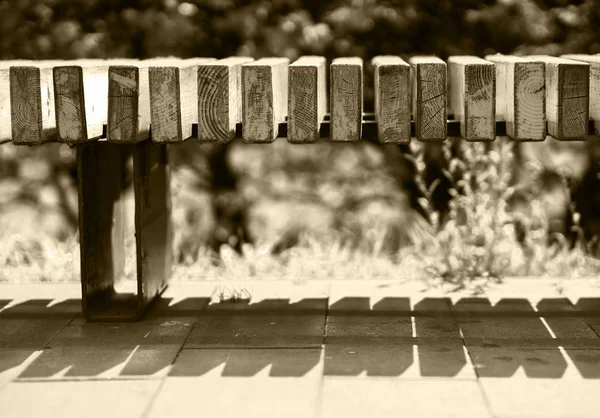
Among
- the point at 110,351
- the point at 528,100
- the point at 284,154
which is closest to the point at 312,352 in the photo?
the point at 110,351

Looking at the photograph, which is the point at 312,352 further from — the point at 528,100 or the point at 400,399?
the point at 528,100

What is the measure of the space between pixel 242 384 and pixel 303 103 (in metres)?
1.07

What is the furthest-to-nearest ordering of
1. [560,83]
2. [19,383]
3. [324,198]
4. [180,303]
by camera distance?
[324,198] → [180,303] → [560,83] → [19,383]

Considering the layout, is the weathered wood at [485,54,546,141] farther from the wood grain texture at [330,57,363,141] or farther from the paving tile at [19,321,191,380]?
the paving tile at [19,321,191,380]

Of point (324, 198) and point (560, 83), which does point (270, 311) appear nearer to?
point (560, 83)

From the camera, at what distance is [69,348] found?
377cm

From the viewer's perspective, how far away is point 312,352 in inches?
144

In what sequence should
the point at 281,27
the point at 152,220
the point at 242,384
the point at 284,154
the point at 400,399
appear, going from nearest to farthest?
the point at 400,399 < the point at 242,384 < the point at 152,220 < the point at 281,27 < the point at 284,154

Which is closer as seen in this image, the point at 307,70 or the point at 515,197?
the point at 307,70

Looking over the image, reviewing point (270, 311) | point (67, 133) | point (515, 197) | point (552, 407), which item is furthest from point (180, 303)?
point (515, 197)

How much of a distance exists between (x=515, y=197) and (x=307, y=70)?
297cm

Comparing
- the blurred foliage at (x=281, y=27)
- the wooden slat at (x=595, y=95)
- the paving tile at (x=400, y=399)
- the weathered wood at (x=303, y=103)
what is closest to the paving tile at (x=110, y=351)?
the paving tile at (x=400, y=399)

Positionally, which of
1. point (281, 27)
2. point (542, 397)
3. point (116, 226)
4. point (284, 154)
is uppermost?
point (281, 27)

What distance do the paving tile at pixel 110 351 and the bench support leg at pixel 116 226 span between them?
0.13m
